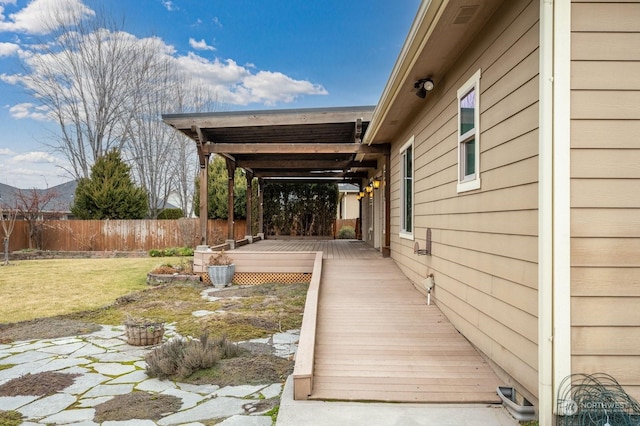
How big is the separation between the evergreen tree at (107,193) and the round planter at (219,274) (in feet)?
34.0

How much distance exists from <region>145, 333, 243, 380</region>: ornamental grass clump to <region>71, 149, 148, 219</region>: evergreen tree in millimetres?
14815

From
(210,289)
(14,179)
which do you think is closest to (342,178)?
(210,289)

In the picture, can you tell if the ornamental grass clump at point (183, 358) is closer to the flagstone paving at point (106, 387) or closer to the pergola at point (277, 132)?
the flagstone paving at point (106, 387)

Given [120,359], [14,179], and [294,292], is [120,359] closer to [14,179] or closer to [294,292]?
[294,292]

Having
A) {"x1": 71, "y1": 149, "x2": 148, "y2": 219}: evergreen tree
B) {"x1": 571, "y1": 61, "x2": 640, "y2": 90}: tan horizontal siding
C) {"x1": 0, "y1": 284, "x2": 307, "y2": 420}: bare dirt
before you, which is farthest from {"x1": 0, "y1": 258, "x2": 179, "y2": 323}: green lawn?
{"x1": 571, "y1": 61, "x2": 640, "y2": 90}: tan horizontal siding

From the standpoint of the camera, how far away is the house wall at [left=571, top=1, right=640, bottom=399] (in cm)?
243

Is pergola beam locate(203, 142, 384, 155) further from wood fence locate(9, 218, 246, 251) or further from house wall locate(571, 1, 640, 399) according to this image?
wood fence locate(9, 218, 246, 251)

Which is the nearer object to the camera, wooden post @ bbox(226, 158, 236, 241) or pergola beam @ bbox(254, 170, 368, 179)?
wooden post @ bbox(226, 158, 236, 241)

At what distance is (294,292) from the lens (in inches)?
321

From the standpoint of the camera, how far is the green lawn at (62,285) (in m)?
7.14

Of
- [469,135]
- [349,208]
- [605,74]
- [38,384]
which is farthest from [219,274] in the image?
[349,208]

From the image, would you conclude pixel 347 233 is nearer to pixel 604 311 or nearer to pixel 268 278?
pixel 268 278

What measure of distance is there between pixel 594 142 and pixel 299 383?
249 centimetres

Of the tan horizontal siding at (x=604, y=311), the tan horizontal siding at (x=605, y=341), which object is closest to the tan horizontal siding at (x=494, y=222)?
the tan horizontal siding at (x=604, y=311)
